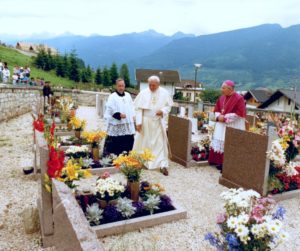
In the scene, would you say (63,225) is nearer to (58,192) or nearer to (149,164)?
(58,192)

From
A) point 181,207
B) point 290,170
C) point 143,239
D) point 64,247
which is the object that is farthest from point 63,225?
point 290,170

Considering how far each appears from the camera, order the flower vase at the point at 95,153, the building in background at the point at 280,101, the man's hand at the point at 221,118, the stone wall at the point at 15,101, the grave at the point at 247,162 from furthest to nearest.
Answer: the building in background at the point at 280,101 < the stone wall at the point at 15,101 < the flower vase at the point at 95,153 < the man's hand at the point at 221,118 < the grave at the point at 247,162

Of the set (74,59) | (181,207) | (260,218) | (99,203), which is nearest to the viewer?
(260,218)

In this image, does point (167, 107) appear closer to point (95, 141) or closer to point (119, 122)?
point (119, 122)

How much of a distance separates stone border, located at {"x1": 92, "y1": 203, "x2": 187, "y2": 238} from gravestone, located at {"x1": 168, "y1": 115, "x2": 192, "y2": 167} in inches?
113

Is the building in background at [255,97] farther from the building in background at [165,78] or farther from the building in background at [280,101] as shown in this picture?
the building in background at [280,101]

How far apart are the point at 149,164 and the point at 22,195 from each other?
2.92 meters

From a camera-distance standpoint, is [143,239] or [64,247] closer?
[64,247]

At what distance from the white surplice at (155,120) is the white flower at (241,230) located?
4586 millimetres

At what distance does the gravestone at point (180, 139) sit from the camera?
798cm

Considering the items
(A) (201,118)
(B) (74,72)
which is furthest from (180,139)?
(B) (74,72)

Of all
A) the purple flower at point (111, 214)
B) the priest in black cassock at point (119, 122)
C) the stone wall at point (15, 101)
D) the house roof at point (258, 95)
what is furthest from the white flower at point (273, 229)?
the house roof at point (258, 95)

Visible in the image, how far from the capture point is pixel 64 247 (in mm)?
2547

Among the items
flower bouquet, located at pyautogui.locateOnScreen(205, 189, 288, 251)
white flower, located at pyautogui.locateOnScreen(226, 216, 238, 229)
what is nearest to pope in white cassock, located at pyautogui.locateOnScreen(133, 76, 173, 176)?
flower bouquet, located at pyautogui.locateOnScreen(205, 189, 288, 251)
